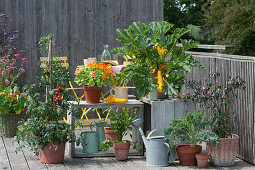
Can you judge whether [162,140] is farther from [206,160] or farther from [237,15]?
[237,15]

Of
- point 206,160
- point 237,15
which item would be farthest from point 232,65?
point 237,15

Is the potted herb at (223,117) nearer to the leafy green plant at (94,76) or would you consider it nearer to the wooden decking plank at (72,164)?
the leafy green plant at (94,76)

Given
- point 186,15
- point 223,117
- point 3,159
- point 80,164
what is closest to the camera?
point 80,164

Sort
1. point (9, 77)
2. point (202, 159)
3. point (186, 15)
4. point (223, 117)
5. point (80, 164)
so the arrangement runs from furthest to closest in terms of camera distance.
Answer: point (186, 15) → point (9, 77) → point (223, 117) → point (80, 164) → point (202, 159)

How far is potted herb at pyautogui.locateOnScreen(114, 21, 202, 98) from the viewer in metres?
5.84

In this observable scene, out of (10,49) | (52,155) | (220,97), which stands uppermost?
(10,49)

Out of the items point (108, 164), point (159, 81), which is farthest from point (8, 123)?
Answer: point (159, 81)

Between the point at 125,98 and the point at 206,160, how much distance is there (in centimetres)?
129

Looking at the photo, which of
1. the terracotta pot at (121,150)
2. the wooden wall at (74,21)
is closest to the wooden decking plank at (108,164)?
the terracotta pot at (121,150)

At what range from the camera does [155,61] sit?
19.5 feet

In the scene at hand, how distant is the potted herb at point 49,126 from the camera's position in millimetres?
5551

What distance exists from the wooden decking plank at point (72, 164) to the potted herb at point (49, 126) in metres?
0.10

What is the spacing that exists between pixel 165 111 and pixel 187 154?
0.58m

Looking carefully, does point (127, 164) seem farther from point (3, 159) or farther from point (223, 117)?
point (3, 159)
